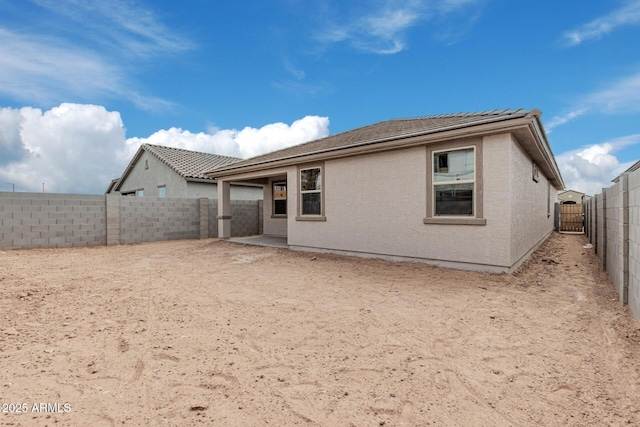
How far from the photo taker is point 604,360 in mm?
3008

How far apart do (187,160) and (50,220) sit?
386 inches

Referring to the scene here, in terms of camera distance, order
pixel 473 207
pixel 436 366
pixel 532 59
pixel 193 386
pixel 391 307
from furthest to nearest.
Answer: pixel 532 59 → pixel 473 207 → pixel 391 307 → pixel 436 366 → pixel 193 386

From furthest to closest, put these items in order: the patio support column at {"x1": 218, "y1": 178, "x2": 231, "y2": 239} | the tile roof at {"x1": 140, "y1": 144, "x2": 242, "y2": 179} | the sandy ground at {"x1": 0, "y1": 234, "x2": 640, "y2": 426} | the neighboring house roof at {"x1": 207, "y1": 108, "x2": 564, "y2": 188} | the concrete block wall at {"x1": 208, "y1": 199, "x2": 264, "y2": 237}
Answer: the tile roof at {"x1": 140, "y1": 144, "x2": 242, "y2": 179}, the concrete block wall at {"x1": 208, "y1": 199, "x2": 264, "y2": 237}, the patio support column at {"x1": 218, "y1": 178, "x2": 231, "y2": 239}, the neighboring house roof at {"x1": 207, "y1": 108, "x2": 564, "y2": 188}, the sandy ground at {"x1": 0, "y1": 234, "x2": 640, "y2": 426}

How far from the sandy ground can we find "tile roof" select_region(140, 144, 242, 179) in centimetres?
1219

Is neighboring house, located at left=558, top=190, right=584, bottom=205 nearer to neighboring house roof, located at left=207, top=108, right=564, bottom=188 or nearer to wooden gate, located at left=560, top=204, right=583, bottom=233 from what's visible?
wooden gate, located at left=560, top=204, right=583, bottom=233

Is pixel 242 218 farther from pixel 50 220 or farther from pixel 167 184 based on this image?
pixel 50 220

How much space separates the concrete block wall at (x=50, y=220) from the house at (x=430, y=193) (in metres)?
7.87

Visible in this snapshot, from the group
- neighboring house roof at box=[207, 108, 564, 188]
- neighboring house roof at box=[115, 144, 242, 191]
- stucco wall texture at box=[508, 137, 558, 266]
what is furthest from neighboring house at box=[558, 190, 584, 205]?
neighboring house roof at box=[115, 144, 242, 191]

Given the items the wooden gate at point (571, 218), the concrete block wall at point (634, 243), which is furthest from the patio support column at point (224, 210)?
the wooden gate at point (571, 218)

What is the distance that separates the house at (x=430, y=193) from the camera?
21.1 ft

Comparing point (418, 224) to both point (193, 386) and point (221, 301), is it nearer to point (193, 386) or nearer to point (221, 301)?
point (221, 301)

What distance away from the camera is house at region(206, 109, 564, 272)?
6.43 metres

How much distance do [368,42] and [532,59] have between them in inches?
197

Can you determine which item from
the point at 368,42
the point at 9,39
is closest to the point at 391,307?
the point at 368,42
